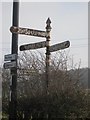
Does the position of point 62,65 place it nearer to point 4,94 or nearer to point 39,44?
point 39,44

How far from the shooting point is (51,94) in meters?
12.3

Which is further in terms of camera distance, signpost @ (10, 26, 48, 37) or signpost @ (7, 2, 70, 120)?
signpost @ (10, 26, 48, 37)

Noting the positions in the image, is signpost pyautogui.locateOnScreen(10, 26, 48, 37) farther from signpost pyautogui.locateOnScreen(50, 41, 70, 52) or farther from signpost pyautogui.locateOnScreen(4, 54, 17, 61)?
signpost pyautogui.locateOnScreen(4, 54, 17, 61)

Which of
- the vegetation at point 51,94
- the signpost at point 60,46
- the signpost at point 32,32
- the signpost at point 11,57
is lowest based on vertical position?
the vegetation at point 51,94

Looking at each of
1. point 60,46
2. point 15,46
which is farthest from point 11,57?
point 60,46

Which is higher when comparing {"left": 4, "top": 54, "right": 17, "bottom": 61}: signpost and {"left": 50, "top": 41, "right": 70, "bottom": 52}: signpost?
{"left": 50, "top": 41, "right": 70, "bottom": 52}: signpost

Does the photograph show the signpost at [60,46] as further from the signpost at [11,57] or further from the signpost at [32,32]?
the signpost at [11,57]

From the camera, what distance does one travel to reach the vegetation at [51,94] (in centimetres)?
1188

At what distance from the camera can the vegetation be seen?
11875 millimetres

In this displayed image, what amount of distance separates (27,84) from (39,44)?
2.14 metres

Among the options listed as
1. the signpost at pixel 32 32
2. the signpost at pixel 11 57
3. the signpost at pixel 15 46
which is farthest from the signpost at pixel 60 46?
the signpost at pixel 11 57

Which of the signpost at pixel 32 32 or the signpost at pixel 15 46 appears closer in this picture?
the signpost at pixel 15 46

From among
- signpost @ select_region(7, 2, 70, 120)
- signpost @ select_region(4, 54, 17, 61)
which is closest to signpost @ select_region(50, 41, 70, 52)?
signpost @ select_region(7, 2, 70, 120)

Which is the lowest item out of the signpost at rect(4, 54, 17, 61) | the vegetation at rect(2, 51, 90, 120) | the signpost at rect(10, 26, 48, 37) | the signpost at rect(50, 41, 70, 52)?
the vegetation at rect(2, 51, 90, 120)
